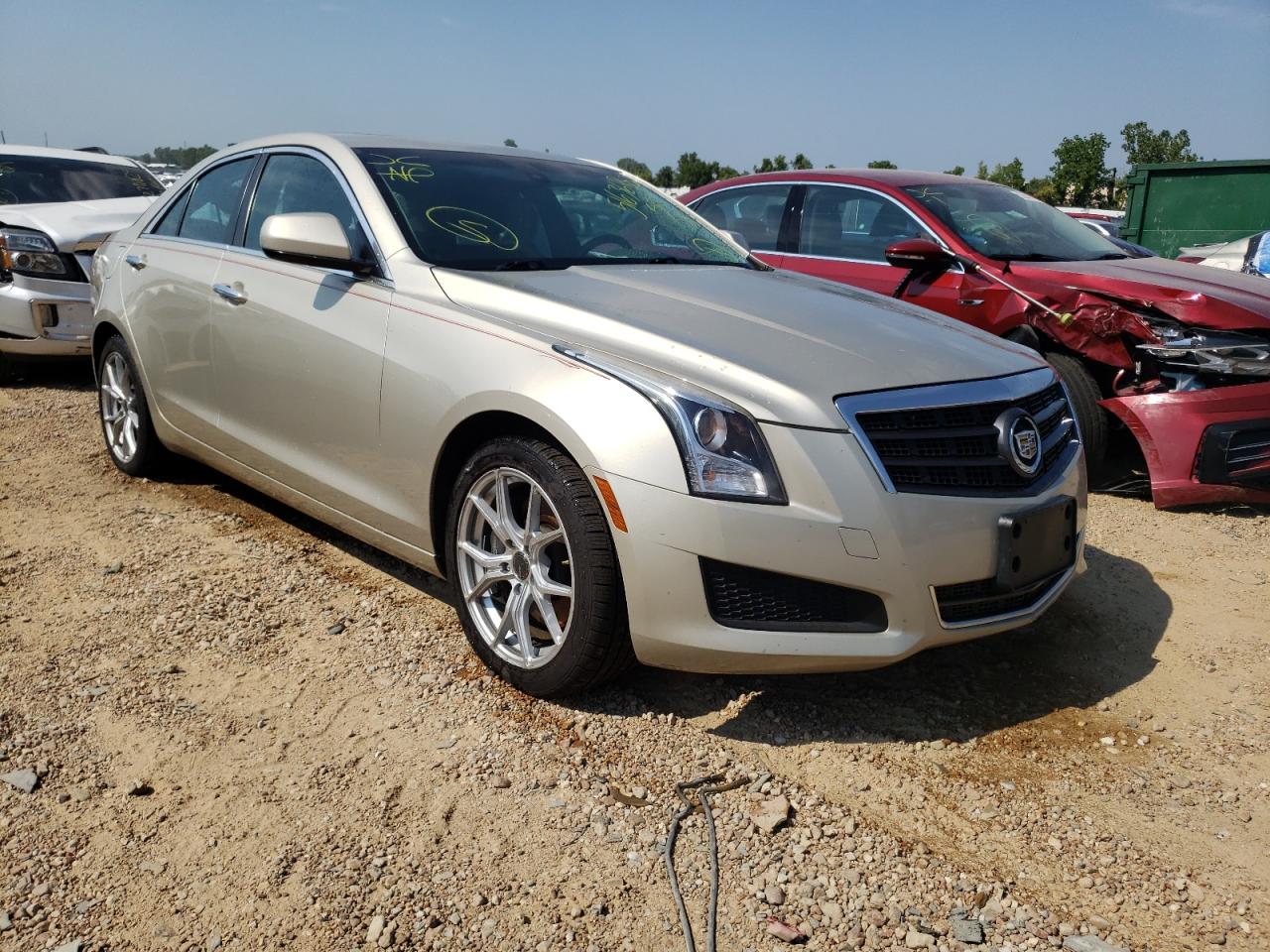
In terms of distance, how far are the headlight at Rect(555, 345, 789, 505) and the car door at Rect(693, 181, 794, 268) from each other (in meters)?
4.09

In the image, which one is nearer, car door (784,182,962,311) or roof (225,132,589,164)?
roof (225,132,589,164)

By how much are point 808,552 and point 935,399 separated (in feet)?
1.85

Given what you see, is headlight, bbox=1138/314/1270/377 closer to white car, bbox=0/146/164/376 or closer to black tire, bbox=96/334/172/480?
black tire, bbox=96/334/172/480

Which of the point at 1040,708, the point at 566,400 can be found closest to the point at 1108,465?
the point at 1040,708

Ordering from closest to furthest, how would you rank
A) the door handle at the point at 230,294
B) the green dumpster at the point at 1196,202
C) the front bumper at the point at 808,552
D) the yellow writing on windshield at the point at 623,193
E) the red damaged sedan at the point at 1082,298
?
the front bumper at the point at 808,552
the door handle at the point at 230,294
the yellow writing on windshield at the point at 623,193
the red damaged sedan at the point at 1082,298
the green dumpster at the point at 1196,202

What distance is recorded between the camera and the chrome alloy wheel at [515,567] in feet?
9.52

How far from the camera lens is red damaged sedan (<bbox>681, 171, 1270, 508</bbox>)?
477 centimetres

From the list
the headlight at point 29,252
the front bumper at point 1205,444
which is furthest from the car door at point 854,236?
the headlight at point 29,252

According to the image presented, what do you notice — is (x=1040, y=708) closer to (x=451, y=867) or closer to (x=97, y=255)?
(x=451, y=867)

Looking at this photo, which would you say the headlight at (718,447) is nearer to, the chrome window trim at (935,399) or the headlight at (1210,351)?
the chrome window trim at (935,399)

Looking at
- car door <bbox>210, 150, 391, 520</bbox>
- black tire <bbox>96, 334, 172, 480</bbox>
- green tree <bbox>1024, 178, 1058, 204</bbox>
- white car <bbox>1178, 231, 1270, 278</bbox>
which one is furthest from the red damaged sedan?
green tree <bbox>1024, 178, 1058, 204</bbox>

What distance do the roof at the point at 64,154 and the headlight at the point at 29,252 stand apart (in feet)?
6.63

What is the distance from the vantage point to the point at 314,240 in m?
3.29

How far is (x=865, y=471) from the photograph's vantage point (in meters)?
2.55
